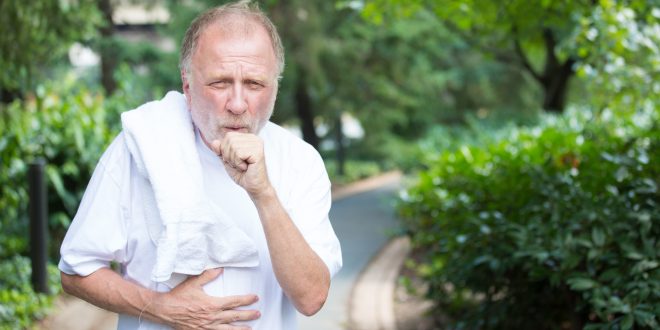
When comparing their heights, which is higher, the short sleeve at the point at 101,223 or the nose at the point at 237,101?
the nose at the point at 237,101

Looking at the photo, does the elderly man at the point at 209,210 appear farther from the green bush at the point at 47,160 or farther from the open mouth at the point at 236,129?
the green bush at the point at 47,160

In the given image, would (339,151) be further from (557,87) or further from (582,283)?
(582,283)

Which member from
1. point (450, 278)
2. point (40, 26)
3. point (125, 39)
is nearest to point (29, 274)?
point (40, 26)

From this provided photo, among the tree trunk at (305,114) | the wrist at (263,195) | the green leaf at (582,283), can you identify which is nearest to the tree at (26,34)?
the green leaf at (582,283)

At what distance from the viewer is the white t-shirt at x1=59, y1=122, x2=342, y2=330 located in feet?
6.82

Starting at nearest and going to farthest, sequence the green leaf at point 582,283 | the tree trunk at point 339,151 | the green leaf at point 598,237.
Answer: the green leaf at point 582,283 → the green leaf at point 598,237 → the tree trunk at point 339,151

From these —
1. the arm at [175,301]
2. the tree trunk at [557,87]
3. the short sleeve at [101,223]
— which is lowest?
the tree trunk at [557,87]

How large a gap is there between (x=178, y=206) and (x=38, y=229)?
18.3ft

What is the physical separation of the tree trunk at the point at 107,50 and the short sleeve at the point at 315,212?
41.3 feet

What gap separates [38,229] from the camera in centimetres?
705

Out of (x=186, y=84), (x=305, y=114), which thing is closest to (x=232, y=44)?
(x=186, y=84)

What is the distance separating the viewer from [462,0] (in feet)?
20.6

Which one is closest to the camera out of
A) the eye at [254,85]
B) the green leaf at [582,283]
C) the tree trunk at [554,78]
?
the eye at [254,85]

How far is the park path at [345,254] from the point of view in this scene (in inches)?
249
